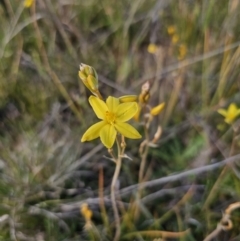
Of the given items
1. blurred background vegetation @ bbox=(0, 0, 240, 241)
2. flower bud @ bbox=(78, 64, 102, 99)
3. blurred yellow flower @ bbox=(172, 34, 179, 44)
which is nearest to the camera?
flower bud @ bbox=(78, 64, 102, 99)

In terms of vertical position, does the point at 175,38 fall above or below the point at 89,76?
below

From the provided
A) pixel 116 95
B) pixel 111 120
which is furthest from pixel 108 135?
pixel 116 95

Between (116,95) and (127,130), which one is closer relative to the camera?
(127,130)

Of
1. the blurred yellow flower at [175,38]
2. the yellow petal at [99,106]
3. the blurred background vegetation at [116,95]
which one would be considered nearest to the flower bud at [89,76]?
the yellow petal at [99,106]

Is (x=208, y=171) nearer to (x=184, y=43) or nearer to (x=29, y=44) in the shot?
(x=184, y=43)

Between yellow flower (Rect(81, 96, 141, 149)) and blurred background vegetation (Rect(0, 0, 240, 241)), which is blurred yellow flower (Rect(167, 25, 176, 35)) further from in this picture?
yellow flower (Rect(81, 96, 141, 149))

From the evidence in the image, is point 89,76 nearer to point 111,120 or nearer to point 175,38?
point 111,120

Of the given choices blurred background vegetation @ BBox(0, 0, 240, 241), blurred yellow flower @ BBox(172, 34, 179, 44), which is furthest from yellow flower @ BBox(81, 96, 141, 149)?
blurred yellow flower @ BBox(172, 34, 179, 44)

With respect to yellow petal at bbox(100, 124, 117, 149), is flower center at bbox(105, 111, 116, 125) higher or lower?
higher
